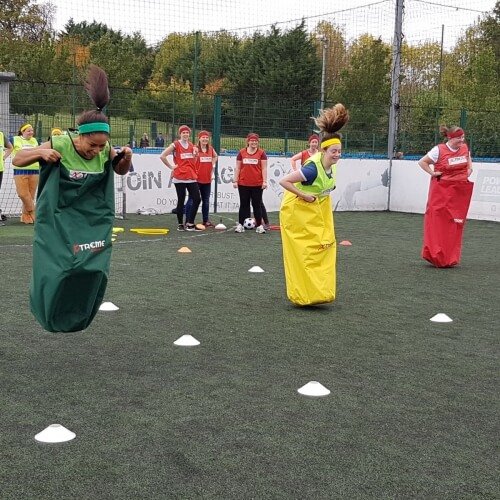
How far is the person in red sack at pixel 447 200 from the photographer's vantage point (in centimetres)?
1127

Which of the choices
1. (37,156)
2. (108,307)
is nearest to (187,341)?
(108,307)

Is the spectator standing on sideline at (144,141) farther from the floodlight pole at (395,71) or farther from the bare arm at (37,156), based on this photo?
the bare arm at (37,156)

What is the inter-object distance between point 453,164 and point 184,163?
17.7 feet

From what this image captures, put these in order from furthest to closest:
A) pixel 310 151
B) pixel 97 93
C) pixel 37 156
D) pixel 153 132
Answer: pixel 153 132, pixel 310 151, pixel 97 93, pixel 37 156

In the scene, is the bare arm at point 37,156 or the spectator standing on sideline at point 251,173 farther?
the spectator standing on sideline at point 251,173

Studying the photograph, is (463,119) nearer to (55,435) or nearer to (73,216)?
(73,216)

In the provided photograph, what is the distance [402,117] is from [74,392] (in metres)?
19.4

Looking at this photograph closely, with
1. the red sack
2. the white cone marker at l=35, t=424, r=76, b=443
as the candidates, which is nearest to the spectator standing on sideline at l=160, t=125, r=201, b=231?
the red sack

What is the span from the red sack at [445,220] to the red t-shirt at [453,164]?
81 millimetres

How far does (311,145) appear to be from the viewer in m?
14.3

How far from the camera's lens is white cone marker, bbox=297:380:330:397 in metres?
5.43

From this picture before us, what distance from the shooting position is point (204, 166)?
15.4 meters

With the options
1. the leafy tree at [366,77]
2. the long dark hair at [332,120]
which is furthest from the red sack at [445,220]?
the leafy tree at [366,77]

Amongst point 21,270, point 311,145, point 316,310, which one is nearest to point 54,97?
point 311,145
